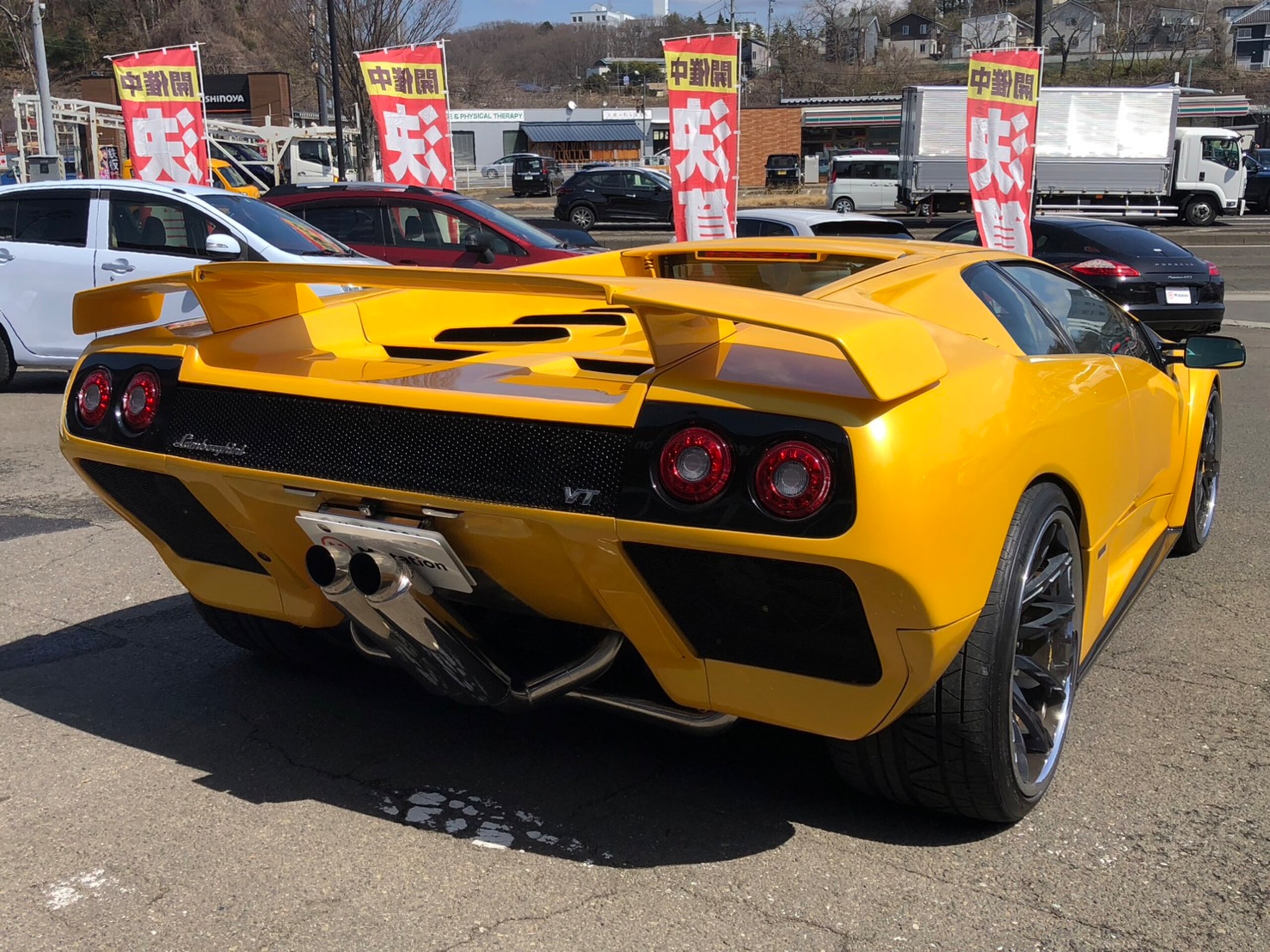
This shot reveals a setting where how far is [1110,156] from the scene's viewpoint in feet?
109

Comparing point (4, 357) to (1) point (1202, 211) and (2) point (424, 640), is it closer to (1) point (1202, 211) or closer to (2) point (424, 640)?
(2) point (424, 640)

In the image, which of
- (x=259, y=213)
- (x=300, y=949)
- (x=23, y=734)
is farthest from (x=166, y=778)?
(x=259, y=213)

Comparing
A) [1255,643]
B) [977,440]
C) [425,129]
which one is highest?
[425,129]

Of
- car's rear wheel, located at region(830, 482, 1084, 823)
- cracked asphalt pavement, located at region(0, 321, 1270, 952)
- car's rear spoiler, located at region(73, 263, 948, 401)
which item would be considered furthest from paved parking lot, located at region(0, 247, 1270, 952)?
car's rear spoiler, located at region(73, 263, 948, 401)

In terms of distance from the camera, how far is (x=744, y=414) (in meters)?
2.39

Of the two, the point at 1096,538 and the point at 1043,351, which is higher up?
the point at 1043,351

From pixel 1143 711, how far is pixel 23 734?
3268mm

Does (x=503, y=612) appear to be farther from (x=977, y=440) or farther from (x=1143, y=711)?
(x=1143, y=711)

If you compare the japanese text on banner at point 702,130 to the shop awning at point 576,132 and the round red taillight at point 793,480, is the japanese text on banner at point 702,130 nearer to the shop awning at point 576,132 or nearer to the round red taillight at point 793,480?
the round red taillight at point 793,480

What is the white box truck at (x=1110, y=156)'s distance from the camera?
32.7m

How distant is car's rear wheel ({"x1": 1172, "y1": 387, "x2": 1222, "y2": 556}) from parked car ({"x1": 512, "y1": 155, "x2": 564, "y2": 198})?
4536 centimetres

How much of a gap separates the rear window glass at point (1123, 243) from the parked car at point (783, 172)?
134 feet

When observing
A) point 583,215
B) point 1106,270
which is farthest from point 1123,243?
point 583,215

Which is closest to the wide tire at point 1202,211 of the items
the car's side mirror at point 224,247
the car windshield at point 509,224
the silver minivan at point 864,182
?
the silver minivan at point 864,182
